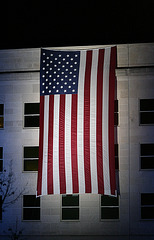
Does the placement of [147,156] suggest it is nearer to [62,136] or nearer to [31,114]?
[62,136]

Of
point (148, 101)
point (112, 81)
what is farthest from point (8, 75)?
point (148, 101)

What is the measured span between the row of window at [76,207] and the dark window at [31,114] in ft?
17.3

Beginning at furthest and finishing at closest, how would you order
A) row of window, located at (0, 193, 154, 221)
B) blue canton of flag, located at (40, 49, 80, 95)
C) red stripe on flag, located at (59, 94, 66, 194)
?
row of window, located at (0, 193, 154, 221), blue canton of flag, located at (40, 49, 80, 95), red stripe on flag, located at (59, 94, 66, 194)

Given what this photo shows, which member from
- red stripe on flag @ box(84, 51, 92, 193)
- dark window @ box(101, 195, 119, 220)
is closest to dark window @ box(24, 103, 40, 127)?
red stripe on flag @ box(84, 51, 92, 193)

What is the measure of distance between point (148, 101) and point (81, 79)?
559 centimetres

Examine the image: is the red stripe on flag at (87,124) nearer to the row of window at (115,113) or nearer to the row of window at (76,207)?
the row of window at (115,113)

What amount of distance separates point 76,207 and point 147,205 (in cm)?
499

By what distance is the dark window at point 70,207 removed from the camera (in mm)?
24781

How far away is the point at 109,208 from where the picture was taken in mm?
24688

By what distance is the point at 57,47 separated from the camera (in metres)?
26.2

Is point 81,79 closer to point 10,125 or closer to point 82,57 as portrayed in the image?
point 82,57

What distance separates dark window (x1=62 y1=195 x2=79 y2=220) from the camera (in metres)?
24.8

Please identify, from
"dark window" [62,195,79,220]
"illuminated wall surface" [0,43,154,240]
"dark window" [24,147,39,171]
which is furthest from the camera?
"dark window" [24,147,39,171]

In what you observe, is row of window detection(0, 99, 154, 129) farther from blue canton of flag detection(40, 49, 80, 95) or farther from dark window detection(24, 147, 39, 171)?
blue canton of flag detection(40, 49, 80, 95)
